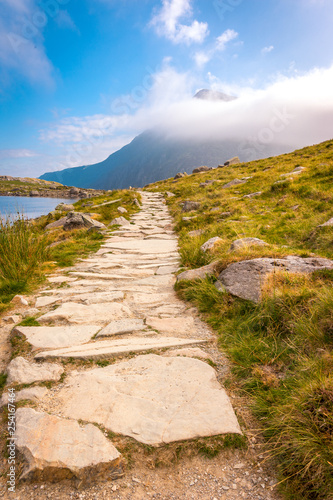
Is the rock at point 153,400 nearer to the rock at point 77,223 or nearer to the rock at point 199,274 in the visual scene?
the rock at point 199,274

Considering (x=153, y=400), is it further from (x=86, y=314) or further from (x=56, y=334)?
(x=86, y=314)

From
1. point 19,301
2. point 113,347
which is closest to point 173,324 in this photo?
point 113,347

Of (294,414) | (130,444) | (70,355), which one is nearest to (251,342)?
(294,414)

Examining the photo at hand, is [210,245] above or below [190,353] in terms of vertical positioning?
above

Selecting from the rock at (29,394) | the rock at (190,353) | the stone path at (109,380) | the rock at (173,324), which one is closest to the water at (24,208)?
the stone path at (109,380)

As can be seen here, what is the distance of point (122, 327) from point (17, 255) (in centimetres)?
309

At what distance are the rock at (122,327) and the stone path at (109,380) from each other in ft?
0.04

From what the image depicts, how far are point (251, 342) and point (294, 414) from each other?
1.03 m

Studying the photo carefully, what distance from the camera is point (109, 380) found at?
2.42 m

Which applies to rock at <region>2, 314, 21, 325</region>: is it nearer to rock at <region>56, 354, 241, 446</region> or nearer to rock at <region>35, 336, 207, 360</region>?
rock at <region>35, 336, 207, 360</region>

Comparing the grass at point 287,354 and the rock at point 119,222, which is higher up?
the rock at point 119,222

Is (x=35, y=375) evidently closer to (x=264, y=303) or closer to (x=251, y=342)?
(x=251, y=342)

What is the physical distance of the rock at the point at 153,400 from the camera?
6.29 ft

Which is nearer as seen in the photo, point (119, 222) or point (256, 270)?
point (256, 270)
